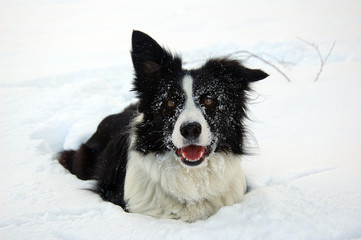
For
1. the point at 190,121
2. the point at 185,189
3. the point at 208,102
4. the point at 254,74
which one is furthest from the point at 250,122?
the point at 190,121

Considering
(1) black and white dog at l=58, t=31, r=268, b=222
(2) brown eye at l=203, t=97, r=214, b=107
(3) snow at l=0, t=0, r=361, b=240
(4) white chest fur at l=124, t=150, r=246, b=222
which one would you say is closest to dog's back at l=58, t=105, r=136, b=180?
(3) snow at l=0, t=0, r=361, b=240

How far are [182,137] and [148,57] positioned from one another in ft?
3.30

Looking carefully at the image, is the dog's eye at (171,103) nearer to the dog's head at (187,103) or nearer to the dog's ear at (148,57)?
the dog's head at (187,103)

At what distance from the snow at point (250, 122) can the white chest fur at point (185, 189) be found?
228mm

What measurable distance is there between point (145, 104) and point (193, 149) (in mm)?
771

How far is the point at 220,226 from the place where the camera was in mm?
2791

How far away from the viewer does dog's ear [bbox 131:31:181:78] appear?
3383mm

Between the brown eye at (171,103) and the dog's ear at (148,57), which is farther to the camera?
the dog's ear at (148,57)

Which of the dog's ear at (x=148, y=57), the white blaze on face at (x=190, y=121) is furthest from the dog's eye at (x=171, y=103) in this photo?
the dog's ear at (x=148, y=57)

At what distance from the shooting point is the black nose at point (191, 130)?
293 cm

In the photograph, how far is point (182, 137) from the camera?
2967 mm

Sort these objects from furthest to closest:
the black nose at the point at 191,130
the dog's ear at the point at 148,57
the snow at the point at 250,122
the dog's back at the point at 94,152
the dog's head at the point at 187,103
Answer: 1. the dog's back at the point at 94,152
2. the dog's ear at the point at 148,57
3. the dog's head at the point at 187,103
4. the black nose at the point at 191,130
5. the snow at the point at 250,122

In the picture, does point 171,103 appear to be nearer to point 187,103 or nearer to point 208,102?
point 187,103

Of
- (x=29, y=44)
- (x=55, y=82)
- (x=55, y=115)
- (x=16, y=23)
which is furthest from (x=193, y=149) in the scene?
(x=16, y=23)
